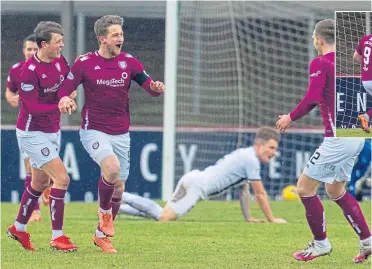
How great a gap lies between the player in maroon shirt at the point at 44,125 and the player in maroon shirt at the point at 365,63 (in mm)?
2592

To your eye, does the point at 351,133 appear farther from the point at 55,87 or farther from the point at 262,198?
the point at 262,198

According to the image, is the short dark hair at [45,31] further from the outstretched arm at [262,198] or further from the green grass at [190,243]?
the outstretched arm at [262,198]

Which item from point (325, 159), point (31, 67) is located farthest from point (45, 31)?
point (325, 159)

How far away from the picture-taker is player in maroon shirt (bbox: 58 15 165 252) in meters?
10.0

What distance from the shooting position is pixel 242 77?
18.0 metres

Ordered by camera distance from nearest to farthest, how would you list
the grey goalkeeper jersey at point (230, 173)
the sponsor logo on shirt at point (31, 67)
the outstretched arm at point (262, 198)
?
the sponsor logo on shirt at point (31, 67)
the outstretched arm at point (262, 198)
the grey goalkeeper jersey at point (230, 173)

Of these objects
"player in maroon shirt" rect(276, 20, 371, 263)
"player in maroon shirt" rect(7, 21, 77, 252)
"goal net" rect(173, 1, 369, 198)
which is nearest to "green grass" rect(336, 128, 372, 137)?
"player in maroon shirt" rect(276, 20, 371, 263)

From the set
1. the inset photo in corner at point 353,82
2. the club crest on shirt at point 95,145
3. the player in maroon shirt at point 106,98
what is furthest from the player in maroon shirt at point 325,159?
the club crest on shirt at point 95,145

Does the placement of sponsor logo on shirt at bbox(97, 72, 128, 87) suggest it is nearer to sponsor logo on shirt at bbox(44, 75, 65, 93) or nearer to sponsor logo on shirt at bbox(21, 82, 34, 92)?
sponsor logo on shirt at bbox(44, 75, 65, 93)

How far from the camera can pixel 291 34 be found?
1838cm

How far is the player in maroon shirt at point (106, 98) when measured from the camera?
1002 cm

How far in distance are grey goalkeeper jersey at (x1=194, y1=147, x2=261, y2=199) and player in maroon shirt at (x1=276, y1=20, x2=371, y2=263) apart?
11.2ft

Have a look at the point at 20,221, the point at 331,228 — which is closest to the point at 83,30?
the point at 331,228

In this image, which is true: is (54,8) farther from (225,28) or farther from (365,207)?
(365,207)
